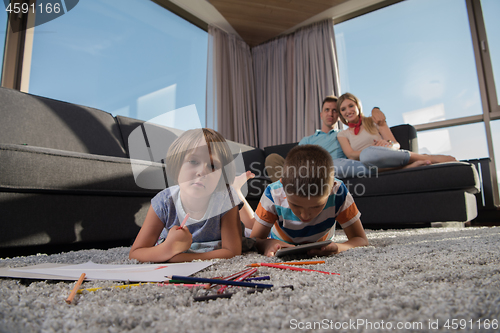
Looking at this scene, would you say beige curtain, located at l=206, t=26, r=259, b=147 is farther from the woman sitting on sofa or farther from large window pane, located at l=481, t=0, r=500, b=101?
large window pane, located at l=481, t=0, r=500, b=101

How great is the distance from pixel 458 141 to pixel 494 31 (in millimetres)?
1103

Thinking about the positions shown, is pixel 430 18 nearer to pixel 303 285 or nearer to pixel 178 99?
pixel 178 99

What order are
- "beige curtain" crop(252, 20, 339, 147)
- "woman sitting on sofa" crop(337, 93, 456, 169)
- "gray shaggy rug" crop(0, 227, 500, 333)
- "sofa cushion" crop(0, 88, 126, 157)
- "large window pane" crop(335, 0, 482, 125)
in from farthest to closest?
"beige curtain" crop(252, 20, 339, 147)
"large window pane" crop(335, 0, 482, 125)
"woman sitting on sofa" crop(337, 93, 456, 169)
"sofa cushion" crop(0, 88, 126, 157)
"gray shaggy rug" crop(0, 227, 500, 333)

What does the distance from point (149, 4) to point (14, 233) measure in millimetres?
2944

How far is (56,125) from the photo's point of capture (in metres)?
1.51

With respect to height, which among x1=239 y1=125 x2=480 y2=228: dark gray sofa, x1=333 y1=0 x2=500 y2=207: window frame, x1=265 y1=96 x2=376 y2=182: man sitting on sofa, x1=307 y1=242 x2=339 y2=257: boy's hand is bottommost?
x1=307 y1=242 x2=339 y2=257: boy's hand

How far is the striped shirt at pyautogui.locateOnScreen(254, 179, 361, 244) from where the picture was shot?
0.92 meters

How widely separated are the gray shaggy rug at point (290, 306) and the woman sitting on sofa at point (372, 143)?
141 cm

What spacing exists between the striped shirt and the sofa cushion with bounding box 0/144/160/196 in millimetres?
580

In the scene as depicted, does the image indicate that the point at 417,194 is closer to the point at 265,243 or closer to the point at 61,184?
the point at 265,243

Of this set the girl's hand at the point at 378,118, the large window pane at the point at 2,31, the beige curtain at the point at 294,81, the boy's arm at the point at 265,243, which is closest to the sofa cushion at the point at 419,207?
the girl's hand at the point at 378,118

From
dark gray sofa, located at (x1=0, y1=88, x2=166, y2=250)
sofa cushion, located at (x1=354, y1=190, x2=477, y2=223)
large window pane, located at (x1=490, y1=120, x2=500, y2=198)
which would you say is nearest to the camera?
dark gray sofa, located at (x1=0, y1=88, x2=166, y2=250)

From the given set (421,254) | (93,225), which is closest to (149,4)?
(93,225)

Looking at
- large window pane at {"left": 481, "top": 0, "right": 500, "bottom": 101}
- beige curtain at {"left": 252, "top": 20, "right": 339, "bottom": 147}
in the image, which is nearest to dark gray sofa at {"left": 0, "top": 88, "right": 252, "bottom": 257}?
beige curtain at {"left": 252, "top": 20, "right": 339, "bottom": 147}
